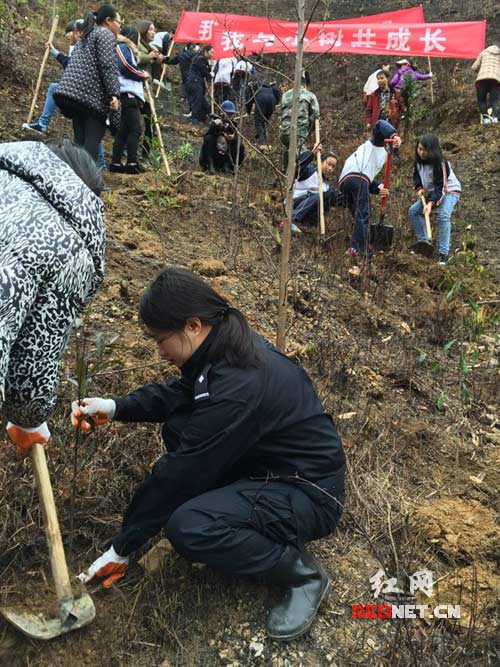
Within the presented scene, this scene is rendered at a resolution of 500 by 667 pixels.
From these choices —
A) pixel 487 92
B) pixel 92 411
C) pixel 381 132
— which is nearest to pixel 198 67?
pixel 487 92

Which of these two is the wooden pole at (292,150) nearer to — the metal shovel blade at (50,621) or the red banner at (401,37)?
the metal shovel blade at (50,621)

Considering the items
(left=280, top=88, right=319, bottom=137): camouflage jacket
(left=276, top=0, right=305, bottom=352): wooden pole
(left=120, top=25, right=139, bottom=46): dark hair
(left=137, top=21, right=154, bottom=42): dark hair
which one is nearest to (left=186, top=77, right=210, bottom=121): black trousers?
(left=137, top=21, right=154, bottom=42): dark hair

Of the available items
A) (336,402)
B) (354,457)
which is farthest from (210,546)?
(336,402)

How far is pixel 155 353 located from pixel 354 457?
1.17 meters

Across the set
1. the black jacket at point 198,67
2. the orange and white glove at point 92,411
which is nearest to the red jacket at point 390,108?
the black jacket at point 198,67

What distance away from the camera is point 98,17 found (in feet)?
15.6

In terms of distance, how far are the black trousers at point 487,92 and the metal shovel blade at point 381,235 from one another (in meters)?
4.79

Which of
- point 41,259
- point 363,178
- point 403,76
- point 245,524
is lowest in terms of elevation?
point 245,524

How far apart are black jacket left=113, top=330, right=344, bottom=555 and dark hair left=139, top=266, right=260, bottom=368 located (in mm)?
31

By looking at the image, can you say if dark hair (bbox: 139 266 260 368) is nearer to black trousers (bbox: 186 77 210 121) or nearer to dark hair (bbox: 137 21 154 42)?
dark hair (bbox: 137 21 154 42)

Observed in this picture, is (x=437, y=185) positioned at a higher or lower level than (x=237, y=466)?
higher

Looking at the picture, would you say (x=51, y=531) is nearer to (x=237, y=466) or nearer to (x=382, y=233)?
(x=237, y=466)

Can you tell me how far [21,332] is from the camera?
1443mm

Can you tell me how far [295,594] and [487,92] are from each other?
9.46 metres
